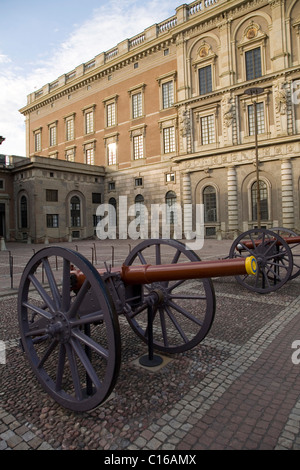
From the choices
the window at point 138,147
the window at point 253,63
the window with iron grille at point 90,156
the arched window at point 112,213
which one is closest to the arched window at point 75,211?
the arched window at point 112,213

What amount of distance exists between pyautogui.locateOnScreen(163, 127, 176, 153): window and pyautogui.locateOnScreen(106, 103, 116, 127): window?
7.15 m

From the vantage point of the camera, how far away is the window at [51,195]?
28.5 m

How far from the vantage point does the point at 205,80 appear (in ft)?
87.2

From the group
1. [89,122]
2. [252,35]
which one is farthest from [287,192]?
[89,122]

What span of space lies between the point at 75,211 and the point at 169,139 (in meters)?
11.7

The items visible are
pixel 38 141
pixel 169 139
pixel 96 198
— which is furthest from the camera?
pixel 38 141

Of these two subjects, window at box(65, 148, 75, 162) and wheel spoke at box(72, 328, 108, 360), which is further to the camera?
window at box(65, 148, 75, 162)

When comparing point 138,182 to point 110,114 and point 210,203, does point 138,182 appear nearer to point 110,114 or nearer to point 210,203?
point 210,203

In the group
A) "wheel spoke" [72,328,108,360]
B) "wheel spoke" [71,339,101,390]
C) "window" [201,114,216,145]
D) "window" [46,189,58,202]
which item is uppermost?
"window" [201,114,216,145]

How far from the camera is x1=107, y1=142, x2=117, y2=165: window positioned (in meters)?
33.3

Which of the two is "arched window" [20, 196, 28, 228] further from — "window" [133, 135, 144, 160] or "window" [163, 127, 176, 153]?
"window" [163, 127, 176, 153]

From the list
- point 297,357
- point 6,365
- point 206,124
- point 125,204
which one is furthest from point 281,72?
point 6,365

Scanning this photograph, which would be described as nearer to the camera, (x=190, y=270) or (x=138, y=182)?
(x=190, y=270)

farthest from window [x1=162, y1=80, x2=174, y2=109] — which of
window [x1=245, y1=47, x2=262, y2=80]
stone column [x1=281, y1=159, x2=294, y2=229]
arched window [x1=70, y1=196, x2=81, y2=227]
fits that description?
arched window [x1=70, y1=196, x2=81, y2=227]
